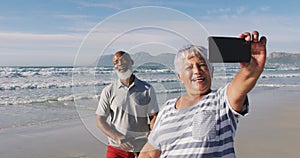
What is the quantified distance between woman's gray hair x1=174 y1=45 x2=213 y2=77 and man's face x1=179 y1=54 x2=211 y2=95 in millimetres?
15

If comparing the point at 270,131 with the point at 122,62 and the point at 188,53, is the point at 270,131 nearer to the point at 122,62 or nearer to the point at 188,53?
the point at 122,62

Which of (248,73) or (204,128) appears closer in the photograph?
(248,73)

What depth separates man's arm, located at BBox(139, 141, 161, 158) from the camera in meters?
1.90

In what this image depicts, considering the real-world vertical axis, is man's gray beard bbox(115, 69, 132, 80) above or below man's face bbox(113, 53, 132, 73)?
below

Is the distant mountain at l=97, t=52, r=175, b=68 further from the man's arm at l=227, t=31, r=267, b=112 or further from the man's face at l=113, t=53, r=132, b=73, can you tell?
the man's arm at l=227, t=31, r=267, b=112

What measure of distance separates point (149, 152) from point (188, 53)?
591 millimetres

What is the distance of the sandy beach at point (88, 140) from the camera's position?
6.67 m

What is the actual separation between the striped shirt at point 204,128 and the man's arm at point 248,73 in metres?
0.04

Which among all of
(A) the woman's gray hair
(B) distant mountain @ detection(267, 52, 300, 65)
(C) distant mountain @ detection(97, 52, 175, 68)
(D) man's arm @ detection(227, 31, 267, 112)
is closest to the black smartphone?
(D) man's arm @ detection(227, 31, 267, 112)

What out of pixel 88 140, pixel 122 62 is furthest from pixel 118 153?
pixel 88 140

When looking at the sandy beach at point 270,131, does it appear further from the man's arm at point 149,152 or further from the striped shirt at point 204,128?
the striped shirt at point 204,128

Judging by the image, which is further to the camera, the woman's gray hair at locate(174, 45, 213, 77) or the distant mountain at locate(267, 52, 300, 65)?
the distant mountain at locate(267, 52, 300, 65)

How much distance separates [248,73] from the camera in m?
1.52

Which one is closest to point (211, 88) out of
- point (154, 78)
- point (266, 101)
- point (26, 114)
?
point (154, 78)
